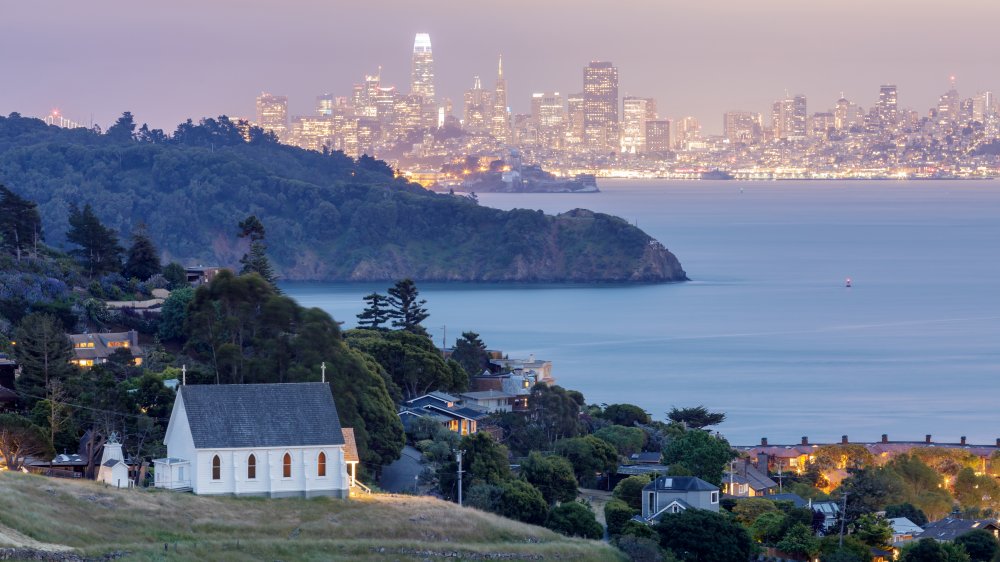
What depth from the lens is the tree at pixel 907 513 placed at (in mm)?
39125

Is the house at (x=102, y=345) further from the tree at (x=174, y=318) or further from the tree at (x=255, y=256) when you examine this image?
the tree at (x=255, y=256)

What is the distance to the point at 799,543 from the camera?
33625 mm

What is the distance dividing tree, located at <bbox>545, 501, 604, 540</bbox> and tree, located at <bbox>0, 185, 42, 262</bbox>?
36.6 metres

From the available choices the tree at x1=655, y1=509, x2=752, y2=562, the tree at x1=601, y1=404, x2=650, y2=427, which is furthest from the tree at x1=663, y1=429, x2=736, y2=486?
the tree at x1=601, y1=404, x2=650, y2=427

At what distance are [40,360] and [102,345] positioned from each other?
12.5m

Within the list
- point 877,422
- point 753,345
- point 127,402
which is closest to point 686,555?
point 127,402

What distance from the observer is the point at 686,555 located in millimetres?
31344

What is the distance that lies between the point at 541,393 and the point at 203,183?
415 feet

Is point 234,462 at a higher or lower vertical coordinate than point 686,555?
higher

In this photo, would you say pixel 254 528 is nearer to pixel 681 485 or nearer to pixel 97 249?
pixel 681 485

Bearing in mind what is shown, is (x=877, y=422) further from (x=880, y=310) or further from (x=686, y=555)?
(x=880, y=310)

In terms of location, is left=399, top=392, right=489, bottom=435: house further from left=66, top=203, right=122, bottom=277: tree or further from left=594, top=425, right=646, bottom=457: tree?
left=66, top=203, right=122, bottom=277: tree

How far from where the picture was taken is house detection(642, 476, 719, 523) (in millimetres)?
35794

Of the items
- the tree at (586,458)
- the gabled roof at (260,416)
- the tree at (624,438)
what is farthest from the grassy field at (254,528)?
the tree at (624,438)
